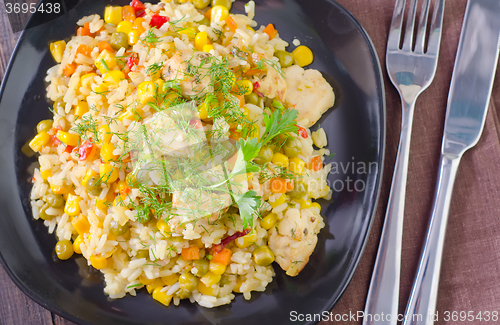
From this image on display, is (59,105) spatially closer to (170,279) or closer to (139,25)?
(139,25)

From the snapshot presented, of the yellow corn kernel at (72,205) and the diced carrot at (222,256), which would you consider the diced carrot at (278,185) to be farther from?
the yellow corn kernel at (72,205)

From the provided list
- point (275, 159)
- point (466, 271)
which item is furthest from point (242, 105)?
point (466, 271)

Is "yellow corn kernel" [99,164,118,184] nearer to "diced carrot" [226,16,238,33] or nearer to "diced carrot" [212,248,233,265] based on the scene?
"diced carrot" [212,248,233,265]

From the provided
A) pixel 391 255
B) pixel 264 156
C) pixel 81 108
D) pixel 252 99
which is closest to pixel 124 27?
pixel 81 108

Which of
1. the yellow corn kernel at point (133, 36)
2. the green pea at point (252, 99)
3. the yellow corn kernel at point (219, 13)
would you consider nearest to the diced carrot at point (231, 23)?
the yellow corn kernel at point (219, 13)

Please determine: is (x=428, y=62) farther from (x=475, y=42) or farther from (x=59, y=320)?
(x=59, y=320)

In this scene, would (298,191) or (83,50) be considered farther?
(83,50)
